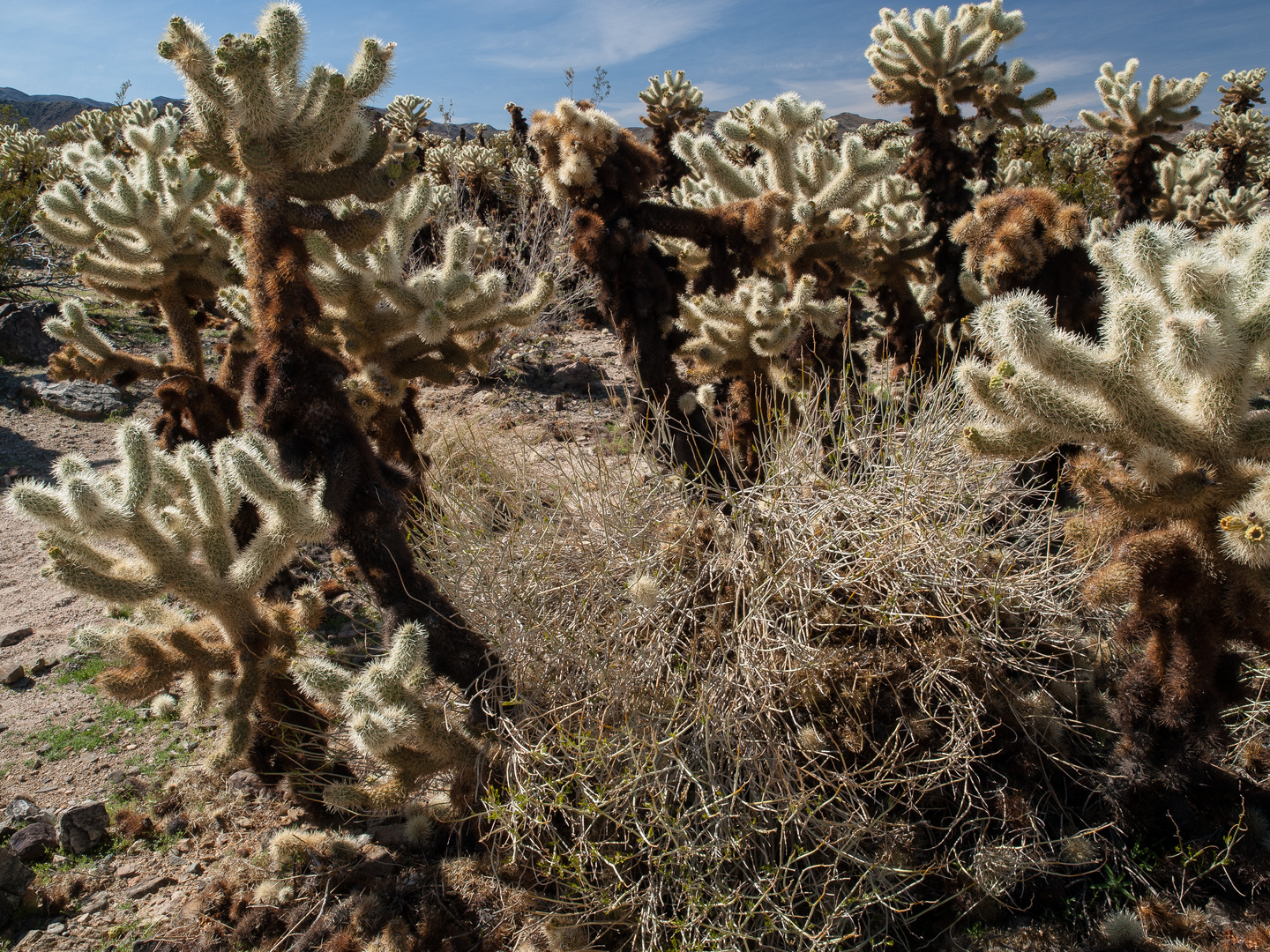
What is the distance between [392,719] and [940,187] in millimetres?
6909

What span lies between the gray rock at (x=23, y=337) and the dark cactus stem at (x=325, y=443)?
8.37 meters

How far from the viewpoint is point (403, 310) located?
4.83m

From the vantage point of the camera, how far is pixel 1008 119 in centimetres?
755

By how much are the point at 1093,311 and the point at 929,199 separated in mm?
2478

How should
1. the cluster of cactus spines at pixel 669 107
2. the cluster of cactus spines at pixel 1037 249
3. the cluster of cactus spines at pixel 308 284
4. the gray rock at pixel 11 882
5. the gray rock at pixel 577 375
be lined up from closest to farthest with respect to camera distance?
the gray rock at pixel 11 882, the cluster of cactus spines at pixel 308 284, the cluster of cactus spines at pixel 1037 249, the gray rock at pixel 577 375, the cluster of cactus spines at pixel 669 107

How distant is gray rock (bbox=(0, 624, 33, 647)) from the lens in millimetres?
4981

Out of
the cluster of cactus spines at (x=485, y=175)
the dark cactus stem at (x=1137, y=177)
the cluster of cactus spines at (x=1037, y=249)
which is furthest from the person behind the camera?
the cluster of cactus spines at (x=485, y=175)

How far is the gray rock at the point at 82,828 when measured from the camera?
3381mm

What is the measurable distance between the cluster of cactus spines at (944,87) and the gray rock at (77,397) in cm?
923

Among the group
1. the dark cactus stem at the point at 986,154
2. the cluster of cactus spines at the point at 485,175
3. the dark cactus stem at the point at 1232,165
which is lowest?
the dark cactus stem at the point at 986,154

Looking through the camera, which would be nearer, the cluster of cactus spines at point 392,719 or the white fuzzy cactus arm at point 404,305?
the cluster of cactus spines at point 392,719

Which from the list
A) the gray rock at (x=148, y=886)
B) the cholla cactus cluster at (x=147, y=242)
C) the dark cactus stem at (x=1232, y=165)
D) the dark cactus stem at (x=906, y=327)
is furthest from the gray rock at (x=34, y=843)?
the dark cactus stem at (x=1232, y=165)

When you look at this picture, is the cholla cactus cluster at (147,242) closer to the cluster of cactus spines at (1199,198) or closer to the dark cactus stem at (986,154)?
the dark cactus stem at (986,154)

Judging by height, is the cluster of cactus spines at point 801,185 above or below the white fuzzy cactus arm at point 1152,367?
above
